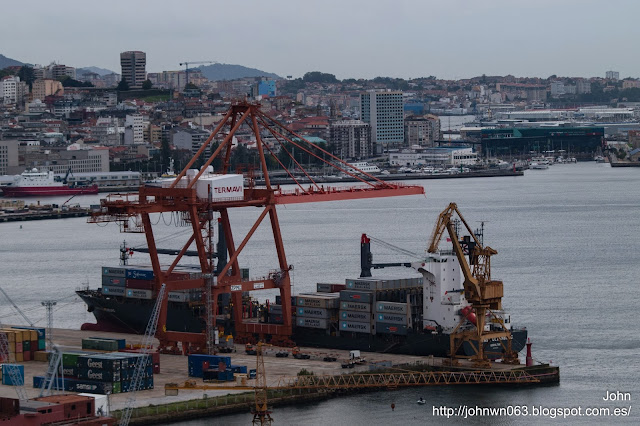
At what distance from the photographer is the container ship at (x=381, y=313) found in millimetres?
32219

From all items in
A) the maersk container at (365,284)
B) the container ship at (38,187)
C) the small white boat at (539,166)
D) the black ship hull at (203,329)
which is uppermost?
the maersk container at (365,284)

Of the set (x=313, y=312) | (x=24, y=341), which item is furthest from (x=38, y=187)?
(x=24, y=341)

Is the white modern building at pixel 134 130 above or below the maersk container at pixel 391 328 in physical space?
above

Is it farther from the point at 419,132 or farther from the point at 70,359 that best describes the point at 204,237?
the point at 419,132

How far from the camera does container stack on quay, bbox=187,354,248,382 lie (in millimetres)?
29844

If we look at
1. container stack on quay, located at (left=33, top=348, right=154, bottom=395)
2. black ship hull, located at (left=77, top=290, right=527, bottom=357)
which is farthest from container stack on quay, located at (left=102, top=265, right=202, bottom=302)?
container stack on quay, located at (left=33, top=348, right=154, bottom=395)

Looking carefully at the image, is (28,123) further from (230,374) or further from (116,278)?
(230,374)

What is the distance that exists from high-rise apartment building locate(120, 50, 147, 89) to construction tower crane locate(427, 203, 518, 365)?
15341 centimetres

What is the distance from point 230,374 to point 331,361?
9.49 ft

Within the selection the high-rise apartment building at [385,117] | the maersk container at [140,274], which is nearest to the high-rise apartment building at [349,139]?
the high-rise apartment building at [385,117]

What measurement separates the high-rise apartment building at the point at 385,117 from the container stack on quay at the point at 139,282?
118265 millimetres

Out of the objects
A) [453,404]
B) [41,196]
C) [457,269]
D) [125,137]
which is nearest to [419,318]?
[457,269]

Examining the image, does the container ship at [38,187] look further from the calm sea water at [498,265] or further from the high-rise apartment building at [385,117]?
the high-rise apartment building at [385,117]

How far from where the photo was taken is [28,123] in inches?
5674
